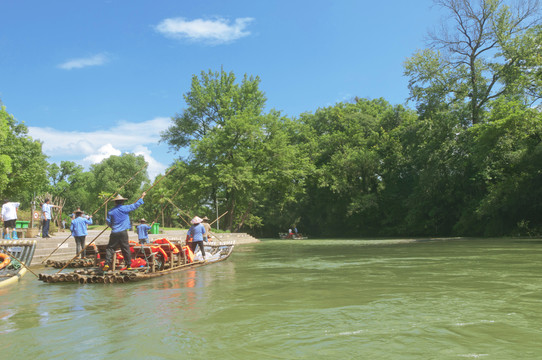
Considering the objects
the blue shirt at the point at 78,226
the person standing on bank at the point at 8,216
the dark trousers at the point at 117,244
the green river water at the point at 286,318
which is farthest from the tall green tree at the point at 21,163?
the green river water at the point at 286,318

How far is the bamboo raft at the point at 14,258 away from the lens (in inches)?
403

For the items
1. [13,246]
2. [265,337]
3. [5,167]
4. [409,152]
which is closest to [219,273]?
[13,246]

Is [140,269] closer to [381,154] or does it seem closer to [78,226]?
[78,226]

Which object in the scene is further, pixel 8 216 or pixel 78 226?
pixel 8 216

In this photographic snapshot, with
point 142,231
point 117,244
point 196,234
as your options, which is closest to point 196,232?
point 196,234

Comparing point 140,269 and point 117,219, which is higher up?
point 117,219

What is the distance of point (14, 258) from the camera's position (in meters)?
10.8

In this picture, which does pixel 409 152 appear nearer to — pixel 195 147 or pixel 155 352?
pixel 195 147

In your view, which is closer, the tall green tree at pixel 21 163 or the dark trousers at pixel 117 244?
the dark trousers at pixel 117 244

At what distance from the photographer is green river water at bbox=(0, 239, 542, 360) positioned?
14.7 feet

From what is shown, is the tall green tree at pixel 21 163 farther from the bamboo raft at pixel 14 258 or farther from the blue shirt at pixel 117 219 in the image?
the blue shirt at pixel 117 219

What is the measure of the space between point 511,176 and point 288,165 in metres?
18.1

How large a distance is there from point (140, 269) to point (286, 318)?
628 centimetres

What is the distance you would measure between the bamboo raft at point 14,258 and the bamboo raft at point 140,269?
670 mm
